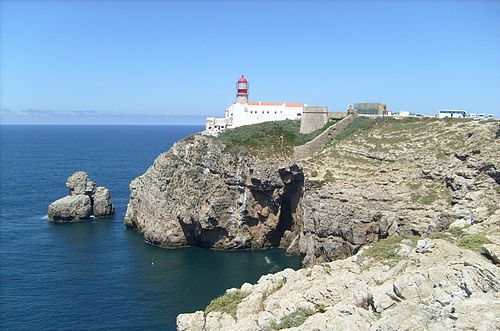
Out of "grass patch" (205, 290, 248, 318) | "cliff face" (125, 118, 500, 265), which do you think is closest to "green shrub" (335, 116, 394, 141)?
"cliff face" (125, 118, 500, 265)

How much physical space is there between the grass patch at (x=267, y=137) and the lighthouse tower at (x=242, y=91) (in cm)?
1205

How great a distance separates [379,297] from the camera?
77.8 ft

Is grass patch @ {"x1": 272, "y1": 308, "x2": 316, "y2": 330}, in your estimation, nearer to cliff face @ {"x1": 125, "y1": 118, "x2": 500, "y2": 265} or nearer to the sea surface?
cliff face @ {"x1": 125, "y1": 118, "x2": 500, "y2": 265}

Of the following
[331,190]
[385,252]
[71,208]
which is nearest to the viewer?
[385,252]

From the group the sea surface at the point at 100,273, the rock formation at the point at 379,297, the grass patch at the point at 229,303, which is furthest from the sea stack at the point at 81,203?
the rock formation at the point at 379,297

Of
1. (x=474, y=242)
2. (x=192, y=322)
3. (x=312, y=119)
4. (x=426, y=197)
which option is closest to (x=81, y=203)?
(x=312, y=119)

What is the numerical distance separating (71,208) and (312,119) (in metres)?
40.5

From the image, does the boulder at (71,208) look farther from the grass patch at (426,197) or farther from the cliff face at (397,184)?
the grass patch at (426,197)

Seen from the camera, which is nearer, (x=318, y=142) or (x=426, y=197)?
(x=426, y=197)

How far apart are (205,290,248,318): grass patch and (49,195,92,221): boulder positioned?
58.8m

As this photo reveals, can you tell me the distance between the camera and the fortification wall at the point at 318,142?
Answer: 6962 cm

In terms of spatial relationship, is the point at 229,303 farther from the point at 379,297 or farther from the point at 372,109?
the point at 372,109

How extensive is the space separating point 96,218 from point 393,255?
213ft

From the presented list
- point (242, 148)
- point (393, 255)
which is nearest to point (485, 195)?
point (393, 255)
